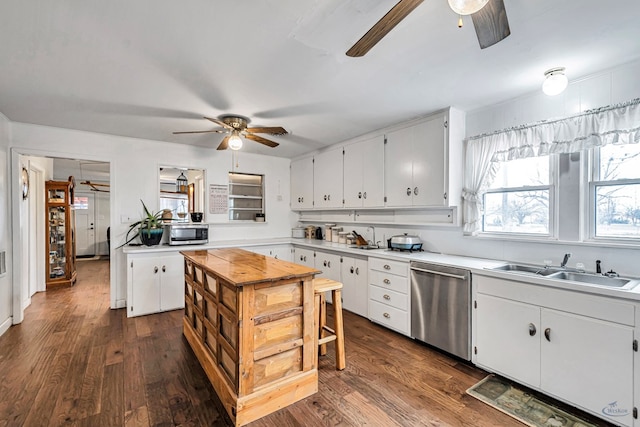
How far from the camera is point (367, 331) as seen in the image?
3.28 m

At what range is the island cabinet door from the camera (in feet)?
6.19

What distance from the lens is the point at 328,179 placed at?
4.64 metres

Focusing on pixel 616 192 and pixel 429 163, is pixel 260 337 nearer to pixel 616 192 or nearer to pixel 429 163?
pixel 429 163

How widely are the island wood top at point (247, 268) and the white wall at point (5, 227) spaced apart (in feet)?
7.09

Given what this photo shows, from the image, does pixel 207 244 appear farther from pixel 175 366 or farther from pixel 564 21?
pixel 564 21

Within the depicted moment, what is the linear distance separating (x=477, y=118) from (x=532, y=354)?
2194 mm

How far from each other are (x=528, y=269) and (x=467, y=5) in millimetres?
2276

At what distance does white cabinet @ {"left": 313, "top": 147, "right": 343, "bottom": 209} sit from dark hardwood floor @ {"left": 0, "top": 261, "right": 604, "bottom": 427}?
1878mm

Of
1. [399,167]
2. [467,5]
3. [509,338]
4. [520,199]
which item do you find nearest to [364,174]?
[399,167]

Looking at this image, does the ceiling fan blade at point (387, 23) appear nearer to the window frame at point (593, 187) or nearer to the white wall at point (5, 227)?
the window frame at point (593, 187)

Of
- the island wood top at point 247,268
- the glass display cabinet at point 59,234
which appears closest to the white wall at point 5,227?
the glass display cabinet at point 59,234

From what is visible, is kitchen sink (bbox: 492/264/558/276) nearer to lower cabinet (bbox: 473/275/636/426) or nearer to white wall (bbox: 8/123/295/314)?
lower cabinet (bbox: 473/275/636/426)

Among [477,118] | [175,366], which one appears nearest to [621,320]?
[477,118]

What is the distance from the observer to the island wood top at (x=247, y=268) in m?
1.92
